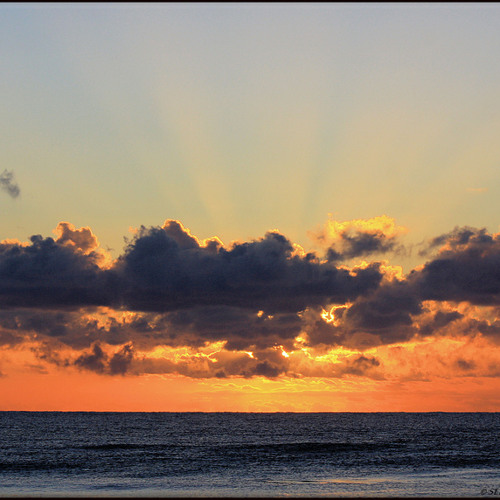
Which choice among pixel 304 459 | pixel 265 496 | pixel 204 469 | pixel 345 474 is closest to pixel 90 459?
pixel 204 469

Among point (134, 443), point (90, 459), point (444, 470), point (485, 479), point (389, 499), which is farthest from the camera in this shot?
point (134, 443)

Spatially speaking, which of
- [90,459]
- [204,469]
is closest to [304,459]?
[204,469]

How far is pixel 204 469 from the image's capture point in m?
88.8

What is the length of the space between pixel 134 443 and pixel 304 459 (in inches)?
1900

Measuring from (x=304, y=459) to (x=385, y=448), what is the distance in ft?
93.2

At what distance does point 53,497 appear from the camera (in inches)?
2345

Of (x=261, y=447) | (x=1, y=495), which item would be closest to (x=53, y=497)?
(x=1, y=495)

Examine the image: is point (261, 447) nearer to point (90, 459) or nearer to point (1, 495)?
point (90, 459)

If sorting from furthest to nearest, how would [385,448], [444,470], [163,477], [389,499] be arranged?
[385,448], [444,470], [163,477], [389,499]

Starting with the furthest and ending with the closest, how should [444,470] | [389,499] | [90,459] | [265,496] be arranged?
[90,459]
[444,470]
[265,496]
[389,499]

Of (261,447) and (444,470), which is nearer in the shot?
(444,470)

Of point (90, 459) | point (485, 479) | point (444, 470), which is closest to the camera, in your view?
point (485, 479)

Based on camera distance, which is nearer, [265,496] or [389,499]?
[389,499]

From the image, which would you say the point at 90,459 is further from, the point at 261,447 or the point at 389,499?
the point at 389,499
